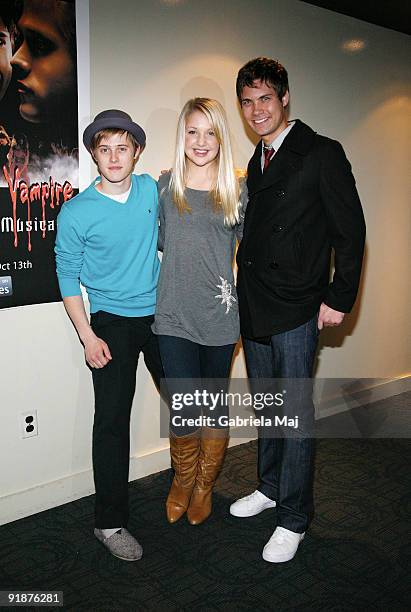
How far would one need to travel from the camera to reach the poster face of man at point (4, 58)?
2.37 m

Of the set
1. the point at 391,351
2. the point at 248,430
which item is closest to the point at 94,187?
the point at 248,430

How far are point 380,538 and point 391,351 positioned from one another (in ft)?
6.74

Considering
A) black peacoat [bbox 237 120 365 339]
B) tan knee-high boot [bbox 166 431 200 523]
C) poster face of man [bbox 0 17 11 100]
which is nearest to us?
black peacoat [bbox 237 120 365 339]

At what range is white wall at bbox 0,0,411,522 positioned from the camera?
106 inches

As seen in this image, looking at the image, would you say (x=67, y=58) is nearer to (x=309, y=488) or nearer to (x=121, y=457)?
(x=121, y=457)

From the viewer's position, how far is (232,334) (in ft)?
8.09

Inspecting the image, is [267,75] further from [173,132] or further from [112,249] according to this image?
[112,249]

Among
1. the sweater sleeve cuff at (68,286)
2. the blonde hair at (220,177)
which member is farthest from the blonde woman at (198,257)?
the sweater sleeve cuff at (68,286)

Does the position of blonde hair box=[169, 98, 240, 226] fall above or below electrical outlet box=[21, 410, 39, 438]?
above

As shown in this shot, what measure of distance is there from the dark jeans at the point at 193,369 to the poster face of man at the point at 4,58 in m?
1.14

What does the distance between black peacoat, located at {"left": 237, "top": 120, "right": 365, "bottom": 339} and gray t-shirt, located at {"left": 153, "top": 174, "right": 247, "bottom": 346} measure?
9 centimetres

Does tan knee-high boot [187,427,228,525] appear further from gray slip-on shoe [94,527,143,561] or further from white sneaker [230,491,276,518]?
gray slip-on shoe [94,527,143,561]

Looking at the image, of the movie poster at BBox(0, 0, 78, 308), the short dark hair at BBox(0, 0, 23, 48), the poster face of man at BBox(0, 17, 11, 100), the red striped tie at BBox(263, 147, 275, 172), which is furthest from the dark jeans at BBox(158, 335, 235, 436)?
the short dark hair at BBox(0, 0, 23, 48)

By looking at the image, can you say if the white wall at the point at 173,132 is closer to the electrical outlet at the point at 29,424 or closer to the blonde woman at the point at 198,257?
the electrical outlet at the point at 29,424
